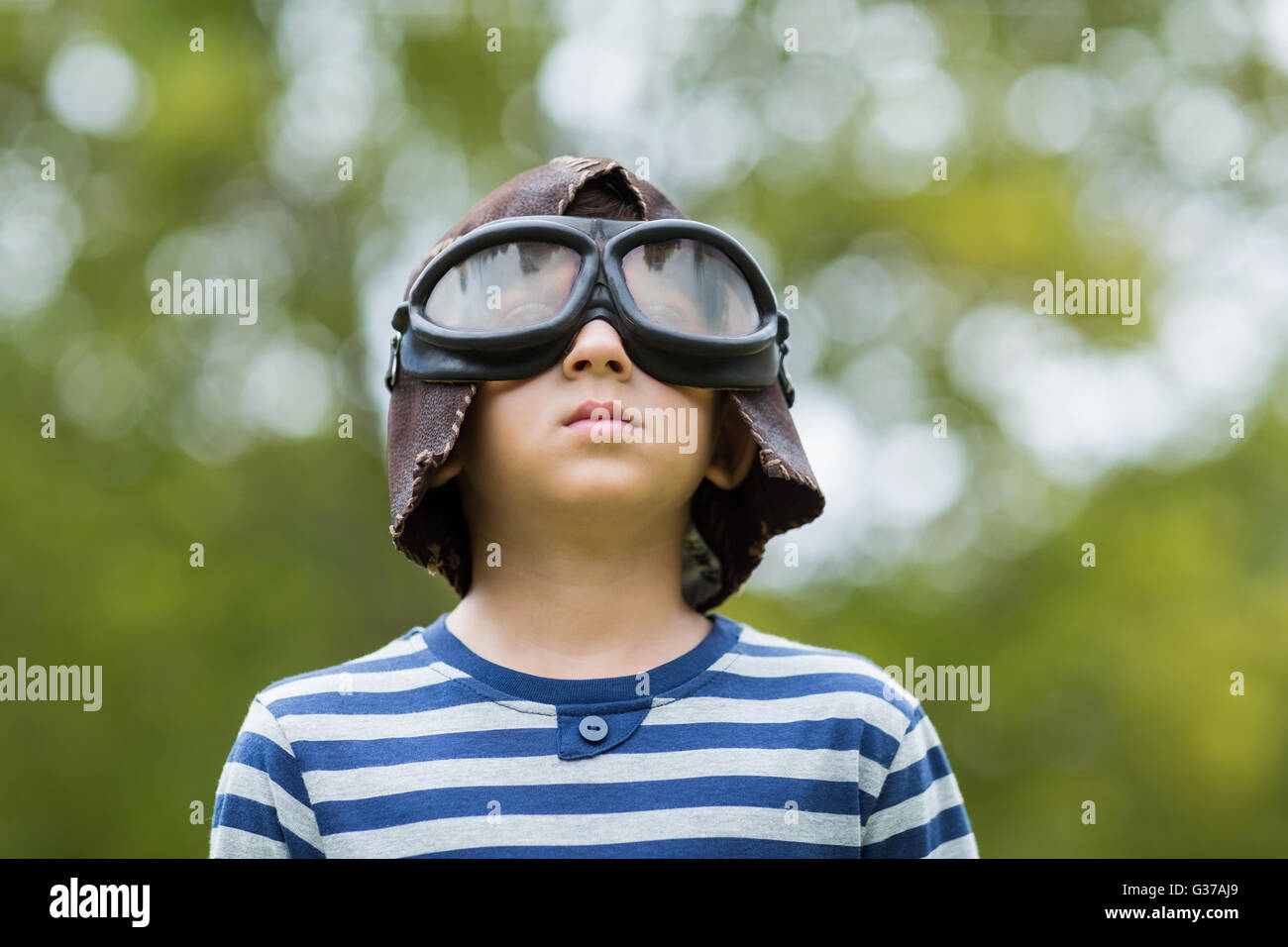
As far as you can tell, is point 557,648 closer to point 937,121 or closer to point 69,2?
point 937,121

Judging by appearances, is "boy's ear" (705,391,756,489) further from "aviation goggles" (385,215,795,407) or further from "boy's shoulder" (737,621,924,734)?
"boy's shoulder" (737,621,924,734)

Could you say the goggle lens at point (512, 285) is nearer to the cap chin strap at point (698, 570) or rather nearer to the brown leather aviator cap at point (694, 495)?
the brown leather aviator cap at point (694, 495)

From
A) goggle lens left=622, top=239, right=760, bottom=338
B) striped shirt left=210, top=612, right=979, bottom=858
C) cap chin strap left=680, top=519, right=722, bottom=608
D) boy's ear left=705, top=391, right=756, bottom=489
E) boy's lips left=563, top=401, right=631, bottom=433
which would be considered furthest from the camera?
cap chin strap left=680, top=519, right=722, bottom=608

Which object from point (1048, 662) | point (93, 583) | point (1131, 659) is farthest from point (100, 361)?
point (1131, 659)

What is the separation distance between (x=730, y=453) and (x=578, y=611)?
0.47 meters

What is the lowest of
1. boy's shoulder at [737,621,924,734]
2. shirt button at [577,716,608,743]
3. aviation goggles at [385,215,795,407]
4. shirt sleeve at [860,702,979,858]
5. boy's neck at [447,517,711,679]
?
shirt sleeve at [860,702,979,858]

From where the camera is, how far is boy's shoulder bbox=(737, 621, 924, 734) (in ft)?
7.34

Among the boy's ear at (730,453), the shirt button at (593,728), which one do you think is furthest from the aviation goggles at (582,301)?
the shirt button at (593,728)

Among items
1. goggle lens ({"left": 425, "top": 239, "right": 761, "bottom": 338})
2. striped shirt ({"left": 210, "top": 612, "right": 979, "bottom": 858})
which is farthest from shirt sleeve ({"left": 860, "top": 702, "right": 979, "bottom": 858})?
goggle lens ({"left": 425, "top": 239, "right": 761, "bottom": 338})

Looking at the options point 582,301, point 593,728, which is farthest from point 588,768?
point 582,301

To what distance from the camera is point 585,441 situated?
2.14 m

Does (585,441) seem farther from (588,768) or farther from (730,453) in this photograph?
(588,768)

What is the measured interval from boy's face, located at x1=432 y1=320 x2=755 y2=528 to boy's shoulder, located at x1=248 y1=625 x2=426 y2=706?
33 cm

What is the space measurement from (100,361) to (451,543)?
6055 millimetres
